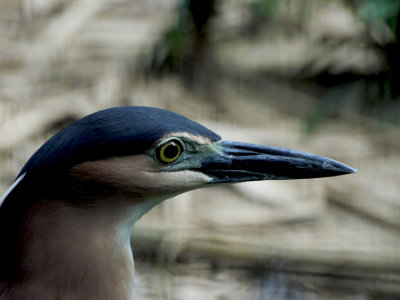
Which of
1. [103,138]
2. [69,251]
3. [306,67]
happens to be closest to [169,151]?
[103,138]

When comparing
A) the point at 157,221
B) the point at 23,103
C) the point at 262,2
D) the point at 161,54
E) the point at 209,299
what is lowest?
the point at 209,299

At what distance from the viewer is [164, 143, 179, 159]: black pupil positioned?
191 centimetres

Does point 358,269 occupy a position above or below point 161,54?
below

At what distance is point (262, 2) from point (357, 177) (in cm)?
123

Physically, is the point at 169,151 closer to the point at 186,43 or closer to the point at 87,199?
the point at 87,199

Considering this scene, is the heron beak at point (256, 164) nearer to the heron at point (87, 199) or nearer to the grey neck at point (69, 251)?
the heron at point (87, 199)

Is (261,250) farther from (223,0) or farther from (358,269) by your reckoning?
(223,0)

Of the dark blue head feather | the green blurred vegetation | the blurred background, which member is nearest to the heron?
the dark blue head feather

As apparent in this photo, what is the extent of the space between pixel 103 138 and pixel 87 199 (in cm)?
16

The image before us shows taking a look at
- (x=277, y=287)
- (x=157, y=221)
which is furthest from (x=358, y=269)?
(x=157, y=221)

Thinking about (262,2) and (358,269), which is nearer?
(358,269)

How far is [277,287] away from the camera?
3275mm

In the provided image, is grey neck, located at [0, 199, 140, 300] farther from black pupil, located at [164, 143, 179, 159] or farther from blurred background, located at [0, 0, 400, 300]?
blurred background, located at [0, 0, 400, 300]

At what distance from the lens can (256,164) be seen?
6.68 ft
